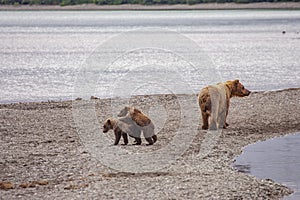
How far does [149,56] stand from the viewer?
181 ft

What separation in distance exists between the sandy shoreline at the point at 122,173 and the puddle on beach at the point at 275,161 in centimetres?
22

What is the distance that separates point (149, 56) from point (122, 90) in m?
26.4

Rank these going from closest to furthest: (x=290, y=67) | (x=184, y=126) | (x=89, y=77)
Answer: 1. (x=184, y=126)
2. (x=89, y=77)
3. (x=290, y=67)

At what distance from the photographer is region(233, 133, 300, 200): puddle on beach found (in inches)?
490

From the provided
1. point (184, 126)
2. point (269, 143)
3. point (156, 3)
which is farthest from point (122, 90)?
point (156, 3)

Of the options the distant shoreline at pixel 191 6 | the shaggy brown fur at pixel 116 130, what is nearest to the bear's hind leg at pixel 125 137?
the shaggy brown fur at pixel 116 130

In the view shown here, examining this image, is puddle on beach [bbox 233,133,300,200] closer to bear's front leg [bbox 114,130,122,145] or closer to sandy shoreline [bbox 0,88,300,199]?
sandy shoreline [bbox 0,88,300,199]

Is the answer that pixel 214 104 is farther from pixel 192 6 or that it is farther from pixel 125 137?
pixel 192 6

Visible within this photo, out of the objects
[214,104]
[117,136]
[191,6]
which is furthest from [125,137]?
[191,6]

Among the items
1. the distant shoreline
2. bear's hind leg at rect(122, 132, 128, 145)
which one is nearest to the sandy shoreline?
bear's hind leg at rect(122, 132, 128, 145)

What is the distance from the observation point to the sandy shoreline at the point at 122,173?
37.3 ft

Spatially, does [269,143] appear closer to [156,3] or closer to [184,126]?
[184,126]

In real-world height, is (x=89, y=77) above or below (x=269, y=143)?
below

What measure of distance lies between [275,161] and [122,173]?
2889mm
